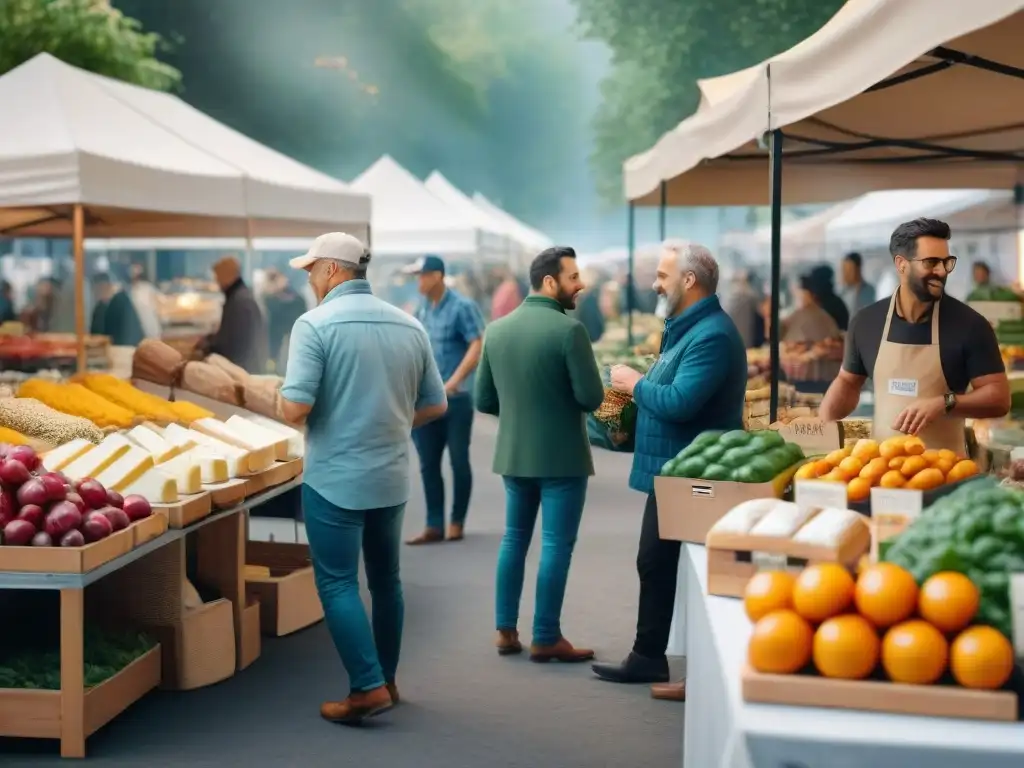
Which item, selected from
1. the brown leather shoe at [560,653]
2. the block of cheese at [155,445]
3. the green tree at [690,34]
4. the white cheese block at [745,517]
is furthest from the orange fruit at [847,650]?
the green tree at [690,34]

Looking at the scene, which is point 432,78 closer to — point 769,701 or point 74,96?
point 74,96

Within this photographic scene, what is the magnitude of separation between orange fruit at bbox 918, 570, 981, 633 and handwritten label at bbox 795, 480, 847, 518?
0.93 metres

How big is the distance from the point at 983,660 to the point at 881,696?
21 cm

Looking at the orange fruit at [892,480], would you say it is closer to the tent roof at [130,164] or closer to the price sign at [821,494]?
the price sign at [821,494]

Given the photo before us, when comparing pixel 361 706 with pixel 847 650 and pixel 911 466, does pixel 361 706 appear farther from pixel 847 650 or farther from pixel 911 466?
pixel 847 650

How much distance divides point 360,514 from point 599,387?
1323mm

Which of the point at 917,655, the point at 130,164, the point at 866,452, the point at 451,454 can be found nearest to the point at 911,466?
the point at 866,452

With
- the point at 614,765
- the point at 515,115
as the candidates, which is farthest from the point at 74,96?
the point at 515,115

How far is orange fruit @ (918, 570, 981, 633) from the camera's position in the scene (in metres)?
2.79

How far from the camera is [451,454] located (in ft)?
30.3

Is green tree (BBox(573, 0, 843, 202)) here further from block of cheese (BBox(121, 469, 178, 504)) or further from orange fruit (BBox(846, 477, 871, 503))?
orange fruit (BBox(846, 477, 871, 503))

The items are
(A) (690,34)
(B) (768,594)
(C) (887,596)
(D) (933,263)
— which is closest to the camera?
(C) (887,596)

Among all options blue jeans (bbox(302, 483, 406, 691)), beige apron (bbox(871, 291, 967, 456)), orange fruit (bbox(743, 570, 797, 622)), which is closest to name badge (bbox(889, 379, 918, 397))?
beige apron (bbox(871, 291, 967, 456))

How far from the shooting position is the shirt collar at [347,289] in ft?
16.7
